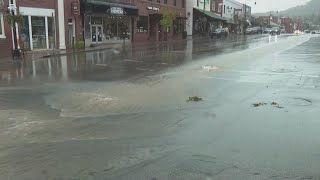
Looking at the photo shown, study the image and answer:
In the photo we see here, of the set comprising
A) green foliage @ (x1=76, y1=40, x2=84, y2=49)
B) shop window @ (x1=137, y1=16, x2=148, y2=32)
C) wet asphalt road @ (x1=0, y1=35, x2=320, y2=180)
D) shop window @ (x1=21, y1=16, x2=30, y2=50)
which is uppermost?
shop window @ (x1=137, y1=16, x2=148, y2=32)

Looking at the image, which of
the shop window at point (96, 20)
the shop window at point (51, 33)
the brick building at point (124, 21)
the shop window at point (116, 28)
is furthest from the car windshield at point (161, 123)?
the shop window at point (116, 28)

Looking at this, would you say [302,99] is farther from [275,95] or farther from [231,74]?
[231,74]

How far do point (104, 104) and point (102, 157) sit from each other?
406cm

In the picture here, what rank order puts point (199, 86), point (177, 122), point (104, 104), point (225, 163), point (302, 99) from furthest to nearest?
point (199, 86), point (302, 99), point (104, 104), point (177, 122), point (225, 163)

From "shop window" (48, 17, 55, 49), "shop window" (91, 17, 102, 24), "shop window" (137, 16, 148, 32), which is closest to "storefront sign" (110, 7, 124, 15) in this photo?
"shop window" (91, 17, 102, 24)

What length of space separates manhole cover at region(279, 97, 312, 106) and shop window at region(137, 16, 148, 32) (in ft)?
123

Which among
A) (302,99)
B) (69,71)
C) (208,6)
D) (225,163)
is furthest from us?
(208,6)

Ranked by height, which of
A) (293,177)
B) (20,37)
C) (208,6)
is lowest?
(293,177)

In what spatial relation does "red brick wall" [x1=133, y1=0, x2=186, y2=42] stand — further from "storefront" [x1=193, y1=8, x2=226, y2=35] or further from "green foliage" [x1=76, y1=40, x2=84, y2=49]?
"green foliage" [x1=76, y1=40, x2=84, y2=49]

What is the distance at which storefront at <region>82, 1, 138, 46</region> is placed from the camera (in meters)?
37.9

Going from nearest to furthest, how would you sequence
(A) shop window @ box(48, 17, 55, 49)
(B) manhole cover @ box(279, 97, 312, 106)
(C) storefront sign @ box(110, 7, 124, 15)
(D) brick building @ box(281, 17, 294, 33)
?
(B) manhole cover @ box(279, 97, 312, 106) → (A) shop window @ box(48, 17, 55, 49) → (C) storefront sign @ box(110, 7, 124, 15) → (D) brick building @ box(281, 17, 294, 33)

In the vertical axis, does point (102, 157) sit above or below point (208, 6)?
below

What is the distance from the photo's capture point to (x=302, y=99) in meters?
11.3

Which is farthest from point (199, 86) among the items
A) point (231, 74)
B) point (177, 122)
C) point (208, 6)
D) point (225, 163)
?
point (208, 6)
